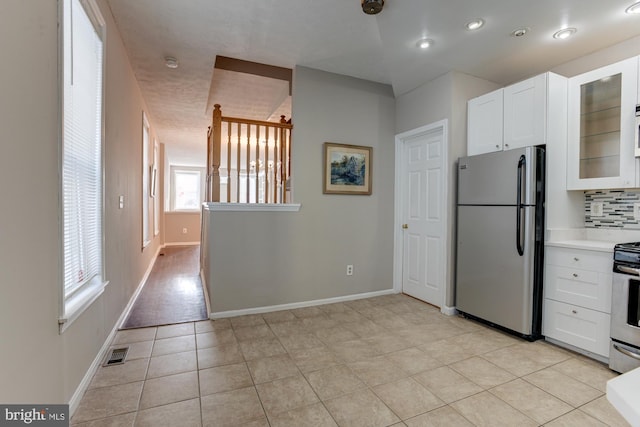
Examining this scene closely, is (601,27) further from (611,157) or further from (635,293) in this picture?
(635,293)

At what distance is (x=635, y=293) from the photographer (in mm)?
2062

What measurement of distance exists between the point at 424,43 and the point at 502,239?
190 centimetres

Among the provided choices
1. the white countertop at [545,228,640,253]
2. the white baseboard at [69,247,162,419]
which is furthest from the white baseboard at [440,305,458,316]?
the white baseboard at [69,247,162,419]

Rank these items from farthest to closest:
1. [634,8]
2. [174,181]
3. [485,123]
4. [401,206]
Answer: [174,181], [401,206], [485,123], [634,8]

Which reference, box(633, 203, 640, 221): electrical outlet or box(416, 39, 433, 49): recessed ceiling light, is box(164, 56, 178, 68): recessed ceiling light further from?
box(633, 203, 640, 221): electrical outlet

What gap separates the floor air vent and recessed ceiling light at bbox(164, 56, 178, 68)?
2749 mm

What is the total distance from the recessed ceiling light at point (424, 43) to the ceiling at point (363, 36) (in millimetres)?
53

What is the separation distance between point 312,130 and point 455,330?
8.34 feet

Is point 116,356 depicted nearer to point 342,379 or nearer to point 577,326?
point 342,379

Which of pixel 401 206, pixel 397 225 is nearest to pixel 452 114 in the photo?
pixel 401 206

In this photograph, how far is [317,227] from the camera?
3582 millimetres

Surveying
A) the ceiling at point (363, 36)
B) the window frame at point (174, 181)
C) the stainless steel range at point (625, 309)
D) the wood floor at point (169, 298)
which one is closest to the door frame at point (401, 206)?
the ceiling at point (363, 36)

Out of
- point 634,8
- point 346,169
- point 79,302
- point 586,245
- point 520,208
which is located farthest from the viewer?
point 346,169

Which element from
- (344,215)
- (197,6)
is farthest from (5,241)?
(344,215)
